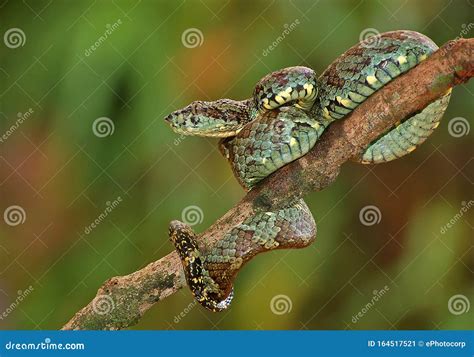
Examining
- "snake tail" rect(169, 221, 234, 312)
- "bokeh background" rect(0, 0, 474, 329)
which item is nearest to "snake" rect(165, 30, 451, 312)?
"snake tail" rect(169, 221, 234, 312)

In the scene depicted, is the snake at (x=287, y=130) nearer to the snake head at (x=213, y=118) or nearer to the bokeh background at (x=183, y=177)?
the snake head at (x=213, y=118)

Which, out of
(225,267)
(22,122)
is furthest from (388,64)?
(22,122)

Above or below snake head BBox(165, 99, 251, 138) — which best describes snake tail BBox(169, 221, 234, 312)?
below

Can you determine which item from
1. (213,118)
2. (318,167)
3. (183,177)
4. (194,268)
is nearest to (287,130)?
(318,167)

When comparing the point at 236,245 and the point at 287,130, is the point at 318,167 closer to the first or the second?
the point at 287,130

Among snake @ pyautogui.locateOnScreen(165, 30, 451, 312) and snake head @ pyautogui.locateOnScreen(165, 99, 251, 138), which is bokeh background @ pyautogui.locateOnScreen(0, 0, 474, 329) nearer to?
snake head @ pyautogui.locateOnScreen(165, 99, 251, 138)

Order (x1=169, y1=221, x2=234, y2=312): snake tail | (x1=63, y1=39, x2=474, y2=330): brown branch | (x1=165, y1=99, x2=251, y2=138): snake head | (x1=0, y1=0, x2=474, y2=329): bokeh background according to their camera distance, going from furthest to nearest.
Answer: (x1=0, y1=0, x2=474, y2=329): bokeh background → (x1=165, y1=99, x2=251, y2=138): snake head → (x1=169, y1=221, x2=234, y2=312): snake tail → (x1=63, y1=39, x2=474, y2=330): brown branch
